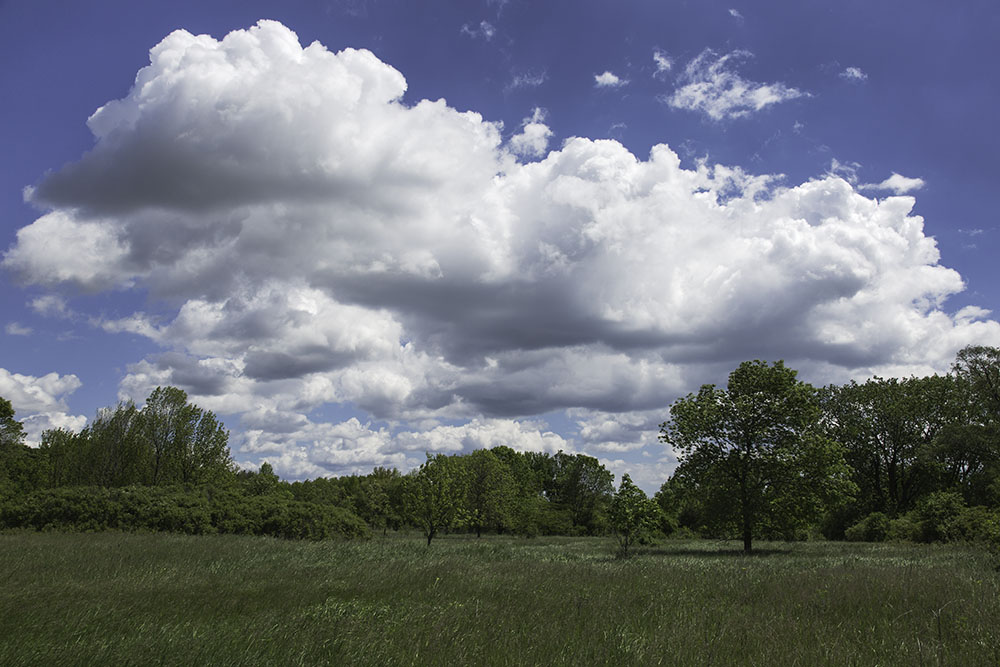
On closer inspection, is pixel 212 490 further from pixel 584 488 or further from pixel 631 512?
pixel 584 488

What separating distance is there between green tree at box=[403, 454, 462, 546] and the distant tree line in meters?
0.09

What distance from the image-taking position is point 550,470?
101812mm

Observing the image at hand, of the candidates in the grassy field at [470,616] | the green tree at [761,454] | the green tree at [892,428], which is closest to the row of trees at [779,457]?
the green tree at [761,454]

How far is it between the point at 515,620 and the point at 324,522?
25.1m

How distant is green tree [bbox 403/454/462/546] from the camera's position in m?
35.6

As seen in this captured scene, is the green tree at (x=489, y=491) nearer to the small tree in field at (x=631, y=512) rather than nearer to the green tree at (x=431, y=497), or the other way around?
the green tree at (x=431, y=497)

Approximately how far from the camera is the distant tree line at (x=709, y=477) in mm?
28375

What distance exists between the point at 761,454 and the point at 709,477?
122 inches

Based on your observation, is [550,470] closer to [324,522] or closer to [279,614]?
[324,522]

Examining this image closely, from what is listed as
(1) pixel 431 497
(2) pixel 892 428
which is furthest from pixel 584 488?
(1) pixel 431 497

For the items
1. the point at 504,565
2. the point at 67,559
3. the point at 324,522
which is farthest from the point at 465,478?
the point at 67,559

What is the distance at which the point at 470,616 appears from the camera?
8383 mm

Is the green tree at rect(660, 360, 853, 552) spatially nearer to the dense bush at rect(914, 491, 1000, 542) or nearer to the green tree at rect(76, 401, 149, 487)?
the dense bush at rect(914, 491, 1000, 542)

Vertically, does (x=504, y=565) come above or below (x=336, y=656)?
below
